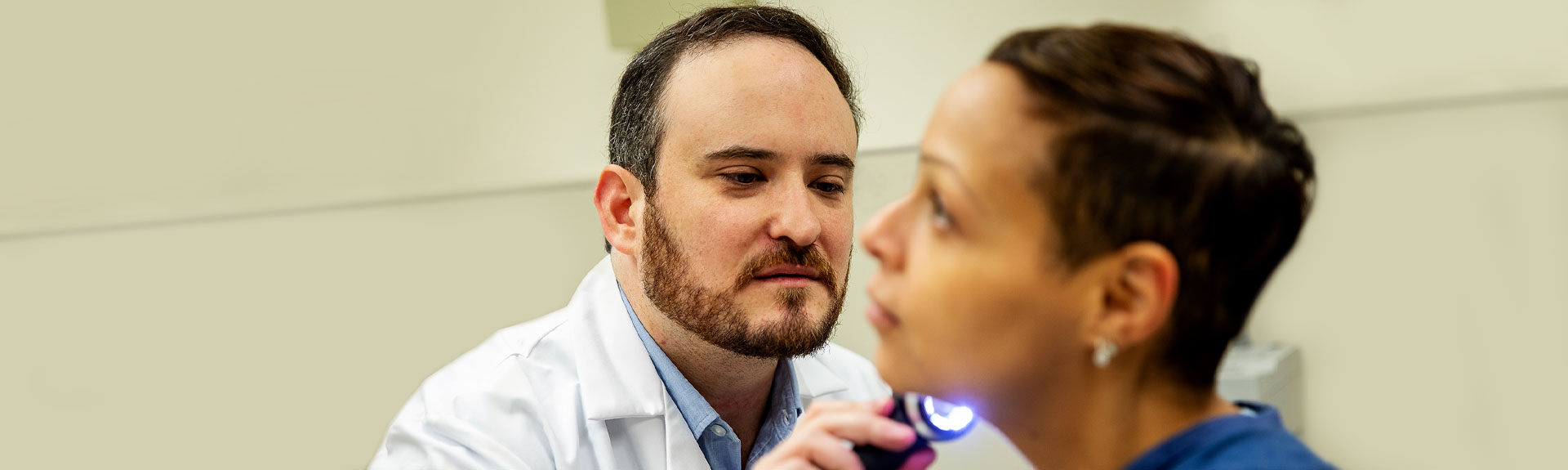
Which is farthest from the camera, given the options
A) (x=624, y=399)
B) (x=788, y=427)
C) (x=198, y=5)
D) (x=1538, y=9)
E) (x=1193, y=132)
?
(x=198, y=5)

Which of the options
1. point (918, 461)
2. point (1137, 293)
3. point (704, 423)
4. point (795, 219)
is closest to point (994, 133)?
point (1137, 293)

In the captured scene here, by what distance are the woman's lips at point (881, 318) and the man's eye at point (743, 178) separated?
629 millimetres

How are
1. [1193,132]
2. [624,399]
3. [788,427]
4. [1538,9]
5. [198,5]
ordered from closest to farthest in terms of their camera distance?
[1193,132]
[624,399]
[788,427]
[1538,9]
[198,5]

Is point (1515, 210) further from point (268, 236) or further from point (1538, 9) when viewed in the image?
point (268, 236)

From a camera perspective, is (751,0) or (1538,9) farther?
(751,0)

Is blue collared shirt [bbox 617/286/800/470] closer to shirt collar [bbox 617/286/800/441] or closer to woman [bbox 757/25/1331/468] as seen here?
shirt collar [bbox 617/286/800/441]

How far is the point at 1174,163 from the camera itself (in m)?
→ 0.76

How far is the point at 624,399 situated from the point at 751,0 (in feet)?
4.51

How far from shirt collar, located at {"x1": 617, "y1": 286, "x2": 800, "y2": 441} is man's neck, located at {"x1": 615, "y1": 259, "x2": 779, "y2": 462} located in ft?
0.04

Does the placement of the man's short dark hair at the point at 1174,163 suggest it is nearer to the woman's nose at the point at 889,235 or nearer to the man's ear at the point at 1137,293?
the man's ear at the point at 1137,293

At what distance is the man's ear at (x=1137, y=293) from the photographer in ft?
2.54

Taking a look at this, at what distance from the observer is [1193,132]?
0.77 metres

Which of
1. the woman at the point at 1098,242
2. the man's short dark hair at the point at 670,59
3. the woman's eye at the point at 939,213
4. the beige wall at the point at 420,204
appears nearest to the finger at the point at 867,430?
the woman at the point at 1098,242

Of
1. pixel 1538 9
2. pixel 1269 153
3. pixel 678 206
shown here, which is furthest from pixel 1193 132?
pixel 1538 9
